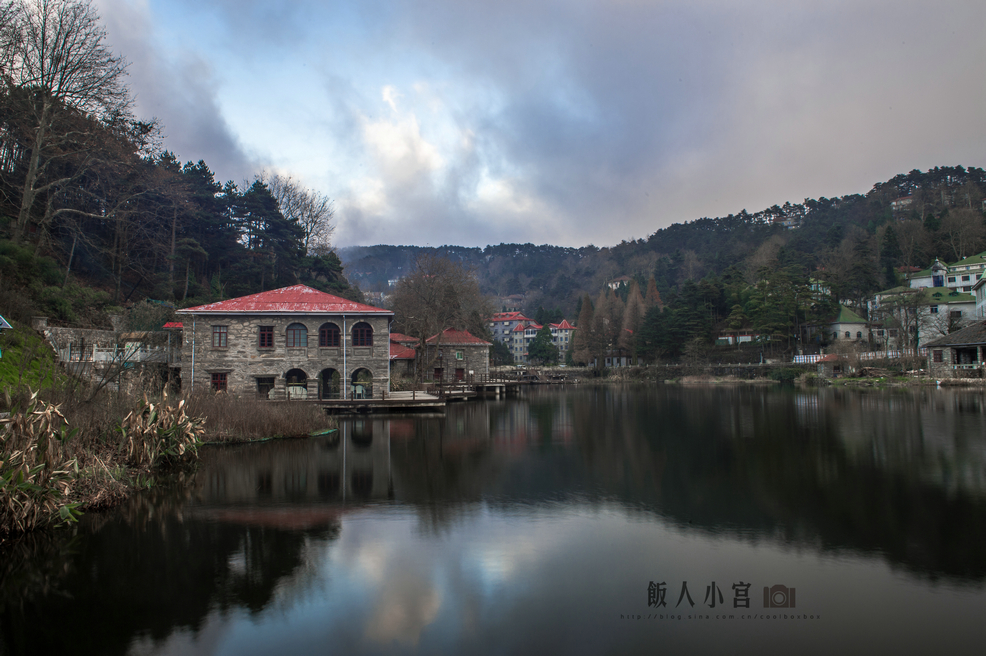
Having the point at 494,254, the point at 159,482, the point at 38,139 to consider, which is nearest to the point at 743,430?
the point at 159,482

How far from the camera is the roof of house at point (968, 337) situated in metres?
34.7

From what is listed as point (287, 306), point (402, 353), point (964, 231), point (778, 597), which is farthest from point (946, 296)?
point (778, 597)

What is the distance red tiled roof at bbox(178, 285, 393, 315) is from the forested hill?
22226 mm

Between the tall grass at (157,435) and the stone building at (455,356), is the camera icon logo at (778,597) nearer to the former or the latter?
the tall grass at (157,435)

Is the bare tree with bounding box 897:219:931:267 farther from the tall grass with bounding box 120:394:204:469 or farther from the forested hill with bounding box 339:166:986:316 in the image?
the tall grass with bounding box 120:394:204:469

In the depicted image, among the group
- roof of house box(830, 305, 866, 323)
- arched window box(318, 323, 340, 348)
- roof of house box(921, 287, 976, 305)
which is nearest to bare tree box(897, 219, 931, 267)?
roof of house box(921, 287, 976, 305)

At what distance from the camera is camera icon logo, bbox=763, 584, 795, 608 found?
5923 millimetres

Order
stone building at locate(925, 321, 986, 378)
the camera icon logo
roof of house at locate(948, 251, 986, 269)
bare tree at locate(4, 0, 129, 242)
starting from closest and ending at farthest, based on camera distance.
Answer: the camera icon logo < bare tree at locate(4, 0, 129, 242) < stone building at locate(925, 321, 986, 378) < roof of house at locate(948, 251, 986, 269)

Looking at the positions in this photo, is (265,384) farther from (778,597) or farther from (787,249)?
(787,249)

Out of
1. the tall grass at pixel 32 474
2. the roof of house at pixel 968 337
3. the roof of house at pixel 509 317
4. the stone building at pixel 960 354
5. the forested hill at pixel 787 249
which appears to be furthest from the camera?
the roof of house at pixel 509 317

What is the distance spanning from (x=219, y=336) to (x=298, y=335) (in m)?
3.59

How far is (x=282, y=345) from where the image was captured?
2542cm

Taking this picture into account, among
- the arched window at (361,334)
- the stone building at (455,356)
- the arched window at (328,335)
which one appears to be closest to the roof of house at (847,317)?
A: the stone building at (455,356)

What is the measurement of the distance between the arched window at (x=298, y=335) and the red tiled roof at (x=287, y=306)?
829 millimetres
